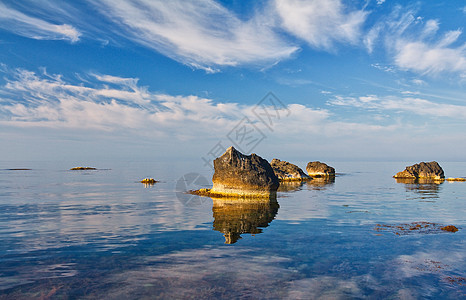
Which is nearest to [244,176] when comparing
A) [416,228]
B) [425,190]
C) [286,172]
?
[416,228]

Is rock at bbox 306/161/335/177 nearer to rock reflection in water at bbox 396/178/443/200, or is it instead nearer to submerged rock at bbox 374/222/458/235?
rock reflection in water at bbox 396/178/443/200

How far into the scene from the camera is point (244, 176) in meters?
36.3

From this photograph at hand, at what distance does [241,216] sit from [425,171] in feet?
263

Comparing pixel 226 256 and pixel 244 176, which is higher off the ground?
pixel 244 176

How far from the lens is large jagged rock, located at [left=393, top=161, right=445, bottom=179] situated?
268ft

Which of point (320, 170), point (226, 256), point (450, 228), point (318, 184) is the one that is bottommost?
point (450, 228)

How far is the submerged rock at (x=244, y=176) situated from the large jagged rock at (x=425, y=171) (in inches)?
2566

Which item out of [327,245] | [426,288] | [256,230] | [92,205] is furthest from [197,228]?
[92,205]

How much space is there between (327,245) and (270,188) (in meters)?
20.5

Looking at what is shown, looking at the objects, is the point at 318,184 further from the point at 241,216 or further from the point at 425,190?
the point at 241,216

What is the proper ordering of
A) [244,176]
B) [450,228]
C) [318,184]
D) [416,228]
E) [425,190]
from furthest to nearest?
[318,184] < [425,190] < [244,176] < [416,228] < [450,228]

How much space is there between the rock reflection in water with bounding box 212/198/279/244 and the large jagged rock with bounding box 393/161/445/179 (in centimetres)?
6735

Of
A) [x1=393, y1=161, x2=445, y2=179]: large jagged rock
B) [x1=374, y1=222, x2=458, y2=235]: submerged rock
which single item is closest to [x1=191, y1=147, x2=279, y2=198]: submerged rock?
[x1=374, y1=222, x2=458, y2=235]: submerged rock

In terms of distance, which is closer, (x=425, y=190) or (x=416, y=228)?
(x=416, y=228)
